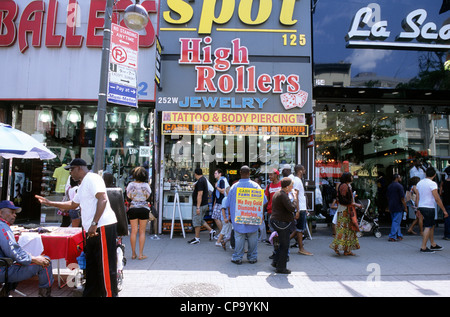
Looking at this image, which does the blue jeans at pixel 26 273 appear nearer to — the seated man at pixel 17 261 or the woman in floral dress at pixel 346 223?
the seated man at pixel 17 261

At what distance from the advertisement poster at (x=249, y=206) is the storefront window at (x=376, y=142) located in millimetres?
5394

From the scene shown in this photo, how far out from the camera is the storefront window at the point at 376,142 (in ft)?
37.5

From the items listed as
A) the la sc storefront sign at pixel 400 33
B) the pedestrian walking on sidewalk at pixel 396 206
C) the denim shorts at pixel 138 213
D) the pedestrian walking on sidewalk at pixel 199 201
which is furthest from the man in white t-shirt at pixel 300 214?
the la sc storefront sign at pixel 400 33

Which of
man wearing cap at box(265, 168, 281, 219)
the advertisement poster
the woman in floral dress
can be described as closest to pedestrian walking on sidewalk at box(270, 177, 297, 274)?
the advertisement poster

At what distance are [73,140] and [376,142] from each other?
1231 cm

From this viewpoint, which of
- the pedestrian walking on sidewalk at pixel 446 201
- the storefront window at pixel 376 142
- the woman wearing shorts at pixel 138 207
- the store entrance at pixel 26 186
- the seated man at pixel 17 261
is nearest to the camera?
the seated man at pixel 17 261

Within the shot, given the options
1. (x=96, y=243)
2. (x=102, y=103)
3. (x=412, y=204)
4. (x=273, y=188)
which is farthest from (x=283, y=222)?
(x=412, y=204)

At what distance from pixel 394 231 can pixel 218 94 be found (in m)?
6.61

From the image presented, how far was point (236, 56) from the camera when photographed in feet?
31.0

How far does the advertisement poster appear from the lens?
20.6 ft

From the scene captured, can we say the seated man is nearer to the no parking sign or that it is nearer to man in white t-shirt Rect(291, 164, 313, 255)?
the no parking sign

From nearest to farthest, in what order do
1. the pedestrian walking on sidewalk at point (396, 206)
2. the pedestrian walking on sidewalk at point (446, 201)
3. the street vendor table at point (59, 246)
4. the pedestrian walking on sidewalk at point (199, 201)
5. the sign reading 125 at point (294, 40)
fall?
the street vendor table at point (59, 246)
the pedestrian walking on sidewalk at point (199, 201)
the pedestrian walking on sidewalk at point (396, 206)
the pedestrian walking on sidewalk at point (446, 201)
the sign reading 125 at point (294, 40)

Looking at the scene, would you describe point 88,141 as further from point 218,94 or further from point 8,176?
point 218,94

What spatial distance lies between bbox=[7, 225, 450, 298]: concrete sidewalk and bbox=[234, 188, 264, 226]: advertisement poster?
0.95m
